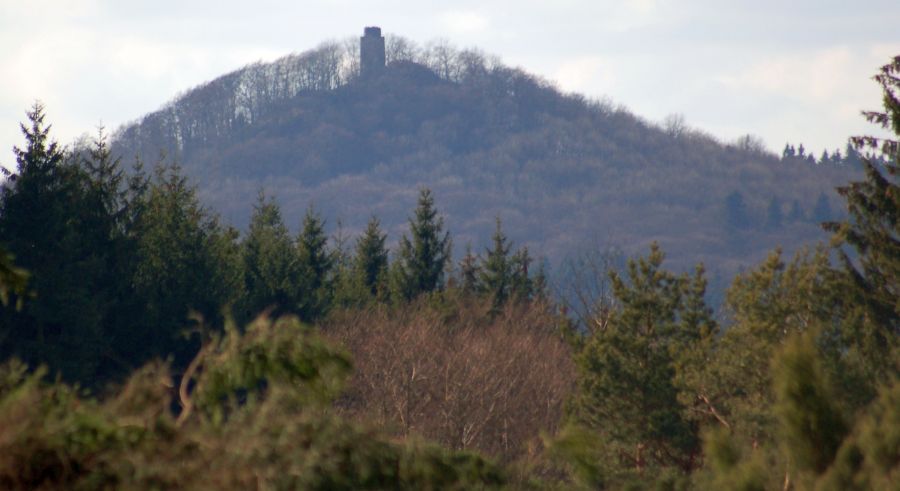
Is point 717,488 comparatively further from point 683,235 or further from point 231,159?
point 231,159

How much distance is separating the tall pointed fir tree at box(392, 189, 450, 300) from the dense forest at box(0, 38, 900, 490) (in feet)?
0.34

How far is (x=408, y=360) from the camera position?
32.0 metres

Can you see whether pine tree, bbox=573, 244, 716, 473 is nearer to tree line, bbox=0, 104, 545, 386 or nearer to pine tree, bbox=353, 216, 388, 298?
tree line, bbox=0, 104, 545, 386

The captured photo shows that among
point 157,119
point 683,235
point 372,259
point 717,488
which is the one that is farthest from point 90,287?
point 157,119

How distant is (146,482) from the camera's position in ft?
8.22

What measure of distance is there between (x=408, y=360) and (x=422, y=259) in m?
17.7

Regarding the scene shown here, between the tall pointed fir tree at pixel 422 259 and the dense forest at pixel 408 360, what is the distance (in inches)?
4.1

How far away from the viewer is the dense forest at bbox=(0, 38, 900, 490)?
8.62 ft

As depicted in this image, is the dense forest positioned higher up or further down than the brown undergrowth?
higher up

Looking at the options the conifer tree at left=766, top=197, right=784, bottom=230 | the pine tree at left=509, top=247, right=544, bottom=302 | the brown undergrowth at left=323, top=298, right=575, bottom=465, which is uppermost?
the conifer tree at left=766, top=197, right=784, bottom=230

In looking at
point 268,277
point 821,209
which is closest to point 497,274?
point 268,277

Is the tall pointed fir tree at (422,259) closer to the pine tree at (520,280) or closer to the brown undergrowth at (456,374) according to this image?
the pine tree at (520,280)

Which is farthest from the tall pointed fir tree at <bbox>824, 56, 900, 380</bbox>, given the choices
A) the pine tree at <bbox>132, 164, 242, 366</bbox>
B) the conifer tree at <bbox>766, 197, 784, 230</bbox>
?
the conifer tree at <bbox>766, 197, 784, 230</bbox>

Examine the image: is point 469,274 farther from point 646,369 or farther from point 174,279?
point 646,369
